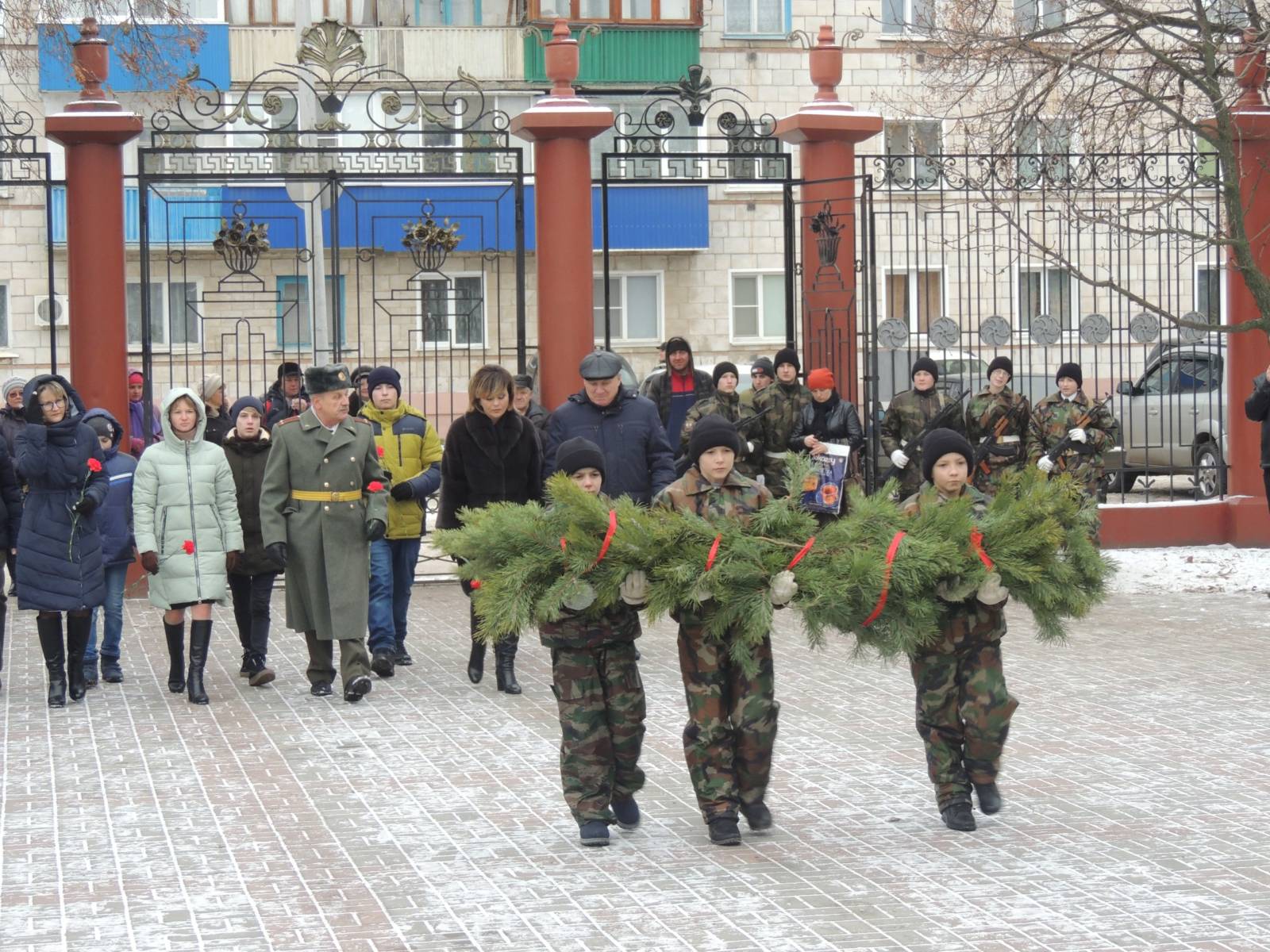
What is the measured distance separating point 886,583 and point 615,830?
1488 mm

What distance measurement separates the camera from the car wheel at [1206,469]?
58.1 ft

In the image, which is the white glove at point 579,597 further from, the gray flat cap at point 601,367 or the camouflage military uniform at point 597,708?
the gray flat cap at point 601,367

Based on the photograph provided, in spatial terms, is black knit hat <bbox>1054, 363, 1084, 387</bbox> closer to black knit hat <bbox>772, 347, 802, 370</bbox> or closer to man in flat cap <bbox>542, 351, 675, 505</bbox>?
black knit hat <bbox>772, 347, 802, 370</bbox>

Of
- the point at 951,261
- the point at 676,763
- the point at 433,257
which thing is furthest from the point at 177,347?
the point at 676,763

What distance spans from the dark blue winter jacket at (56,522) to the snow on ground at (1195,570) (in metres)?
7.63

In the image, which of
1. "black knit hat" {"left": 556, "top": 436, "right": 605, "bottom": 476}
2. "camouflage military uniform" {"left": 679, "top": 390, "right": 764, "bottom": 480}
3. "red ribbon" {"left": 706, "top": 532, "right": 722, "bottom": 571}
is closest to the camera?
"red ribbon" {"left": 706, "top": 532, "right": 722, "bottom": 571}

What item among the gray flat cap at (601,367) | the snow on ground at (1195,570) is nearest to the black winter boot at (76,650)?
the gray flat cap at (601,367)

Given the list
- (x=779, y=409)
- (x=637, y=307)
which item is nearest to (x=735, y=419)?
(x=779, y=409)

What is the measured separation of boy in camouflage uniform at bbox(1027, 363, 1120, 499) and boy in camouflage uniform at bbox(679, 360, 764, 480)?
2.08m

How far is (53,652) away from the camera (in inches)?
405

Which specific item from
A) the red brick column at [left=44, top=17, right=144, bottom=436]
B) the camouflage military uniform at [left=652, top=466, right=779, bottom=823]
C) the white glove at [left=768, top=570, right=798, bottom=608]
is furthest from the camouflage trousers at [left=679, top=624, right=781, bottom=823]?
the red brick column at [left=44, top=17, right=144, bottom=436]

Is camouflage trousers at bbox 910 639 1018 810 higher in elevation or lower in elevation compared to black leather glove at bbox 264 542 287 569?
lower

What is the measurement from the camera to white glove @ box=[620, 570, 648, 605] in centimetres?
676

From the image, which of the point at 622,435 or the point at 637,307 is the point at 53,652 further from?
the point at 637,307
